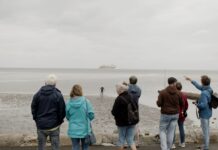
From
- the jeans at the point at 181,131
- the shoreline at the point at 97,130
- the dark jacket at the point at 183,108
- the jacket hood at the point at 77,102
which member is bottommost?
the shoreline at the point at 97,130

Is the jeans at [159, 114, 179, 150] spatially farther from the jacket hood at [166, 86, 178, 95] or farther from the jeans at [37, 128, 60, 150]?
the jeans at [37, 128, 60, 150]

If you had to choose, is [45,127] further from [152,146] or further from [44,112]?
[152,146]

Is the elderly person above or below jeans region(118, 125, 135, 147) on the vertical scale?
above

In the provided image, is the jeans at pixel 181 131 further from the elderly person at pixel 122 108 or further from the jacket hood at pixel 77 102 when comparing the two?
the jacket hood at pixel 77 102

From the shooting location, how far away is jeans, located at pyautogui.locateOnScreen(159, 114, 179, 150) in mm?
8523

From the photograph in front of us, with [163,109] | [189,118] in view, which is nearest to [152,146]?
[163,109]

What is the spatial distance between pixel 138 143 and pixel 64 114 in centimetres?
297

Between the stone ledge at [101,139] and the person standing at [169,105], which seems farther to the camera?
the stone ledge at [101,139]

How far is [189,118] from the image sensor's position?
2550 centimetres

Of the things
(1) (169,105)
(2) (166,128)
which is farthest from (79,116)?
(2) (166,128)

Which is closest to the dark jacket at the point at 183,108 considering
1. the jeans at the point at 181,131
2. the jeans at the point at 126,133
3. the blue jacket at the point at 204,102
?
the jeans at the point at 181,131

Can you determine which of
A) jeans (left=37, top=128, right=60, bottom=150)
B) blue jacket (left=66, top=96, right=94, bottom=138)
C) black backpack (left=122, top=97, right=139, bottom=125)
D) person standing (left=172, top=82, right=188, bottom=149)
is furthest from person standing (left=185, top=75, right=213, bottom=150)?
jeans (left=37, top=128, right=60, bottom=150)

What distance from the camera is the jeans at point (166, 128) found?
852 cm

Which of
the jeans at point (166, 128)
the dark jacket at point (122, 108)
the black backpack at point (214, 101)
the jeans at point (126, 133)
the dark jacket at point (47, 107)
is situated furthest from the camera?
the black backpack at point (214, 101)
